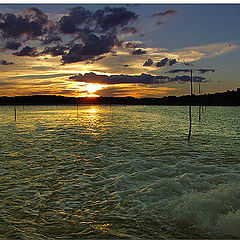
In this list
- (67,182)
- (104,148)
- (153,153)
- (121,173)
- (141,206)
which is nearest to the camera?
(141,206)

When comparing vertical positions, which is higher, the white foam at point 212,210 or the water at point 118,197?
the white foam at point 212,210

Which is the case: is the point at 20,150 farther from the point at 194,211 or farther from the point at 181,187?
the point at 194,211

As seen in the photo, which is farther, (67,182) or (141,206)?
(67,182)

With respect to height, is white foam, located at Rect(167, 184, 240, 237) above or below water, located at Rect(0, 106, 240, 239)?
above

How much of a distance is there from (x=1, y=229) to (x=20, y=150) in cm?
1430

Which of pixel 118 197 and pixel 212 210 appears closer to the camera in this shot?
pixel 212 210

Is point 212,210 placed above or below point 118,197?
above

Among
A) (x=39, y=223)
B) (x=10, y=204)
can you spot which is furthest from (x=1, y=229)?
(x=10, y=204)

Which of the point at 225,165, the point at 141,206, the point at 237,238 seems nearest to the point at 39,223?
the point at 141,206

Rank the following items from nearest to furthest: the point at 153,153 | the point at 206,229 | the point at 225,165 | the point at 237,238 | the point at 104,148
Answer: the point at 237,238 < the point at 206,229 < the point at 225,165 < the point at 153,153 < the point at 104,148

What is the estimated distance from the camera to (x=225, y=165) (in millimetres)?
15789

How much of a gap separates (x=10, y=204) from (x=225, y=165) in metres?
13.4

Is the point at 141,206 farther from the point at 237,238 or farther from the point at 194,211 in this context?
the point at 237,238

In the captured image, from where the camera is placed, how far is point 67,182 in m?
12.2
